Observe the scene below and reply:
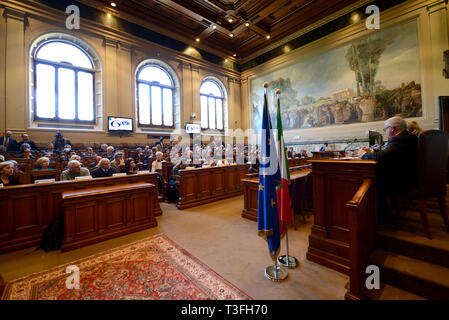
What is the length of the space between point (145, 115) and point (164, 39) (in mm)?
4254

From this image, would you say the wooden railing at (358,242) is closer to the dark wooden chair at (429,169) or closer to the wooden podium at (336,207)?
the wooden podium at (336,207)

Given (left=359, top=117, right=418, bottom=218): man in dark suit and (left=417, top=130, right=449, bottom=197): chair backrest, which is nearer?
(left=417, top=130, right=449, bottom=197): chair backrest

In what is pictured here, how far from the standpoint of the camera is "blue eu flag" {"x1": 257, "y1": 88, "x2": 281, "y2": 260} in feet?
7.57

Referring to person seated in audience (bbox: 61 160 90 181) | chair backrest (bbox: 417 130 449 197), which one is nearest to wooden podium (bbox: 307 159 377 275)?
chair backrest (bbox: 417 130 449 197)

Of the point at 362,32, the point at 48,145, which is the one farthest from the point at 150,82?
the point at 362,32

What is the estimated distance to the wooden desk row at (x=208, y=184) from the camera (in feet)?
17.3

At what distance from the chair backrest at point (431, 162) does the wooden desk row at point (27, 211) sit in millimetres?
5176

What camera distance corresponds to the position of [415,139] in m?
2.29

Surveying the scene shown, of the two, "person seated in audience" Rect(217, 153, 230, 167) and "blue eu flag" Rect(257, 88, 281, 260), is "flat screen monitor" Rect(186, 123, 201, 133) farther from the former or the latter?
"blue eu flag" Rect(257, 88, 281, 260)

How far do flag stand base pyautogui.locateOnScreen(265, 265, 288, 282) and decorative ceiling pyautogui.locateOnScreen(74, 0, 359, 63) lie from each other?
10440mm

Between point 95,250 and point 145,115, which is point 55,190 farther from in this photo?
point 145,115

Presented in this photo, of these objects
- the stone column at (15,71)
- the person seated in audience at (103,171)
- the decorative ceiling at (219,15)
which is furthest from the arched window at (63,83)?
the person seated in audience at (103,171)
